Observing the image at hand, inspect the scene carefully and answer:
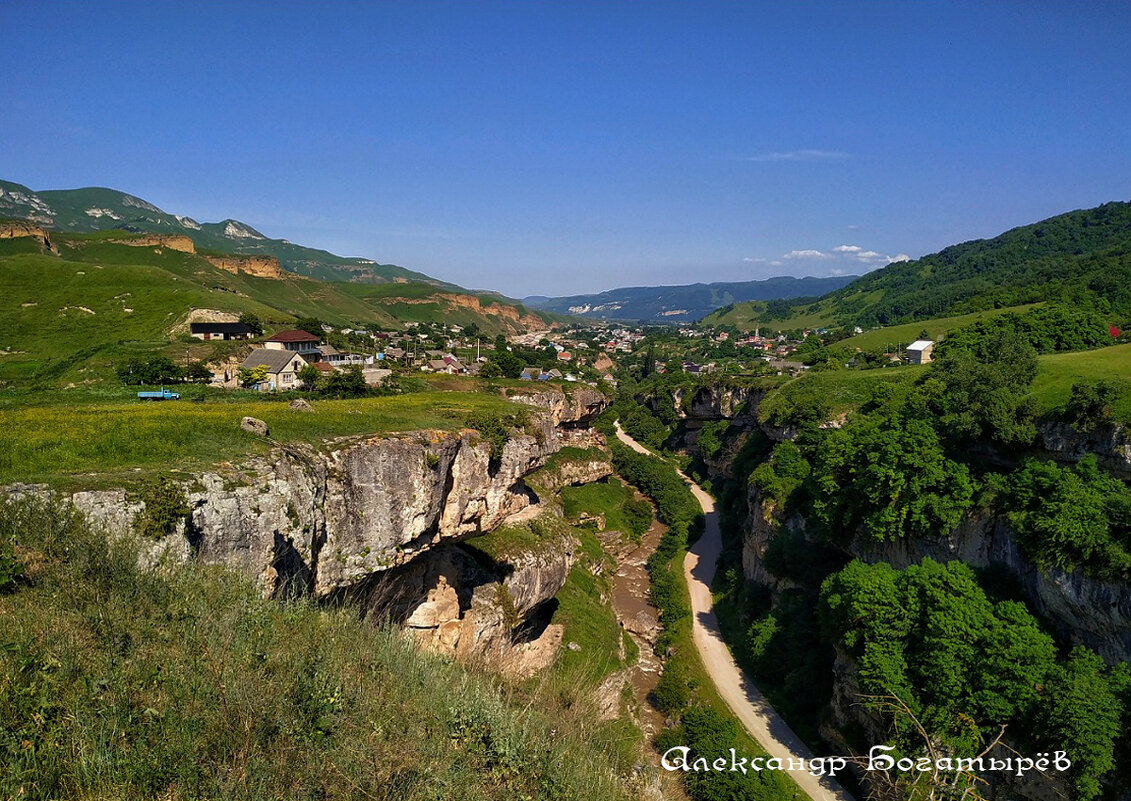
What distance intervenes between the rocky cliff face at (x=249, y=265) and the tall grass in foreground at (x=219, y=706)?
149m

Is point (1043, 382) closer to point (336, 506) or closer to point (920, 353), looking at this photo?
point (920, 353)

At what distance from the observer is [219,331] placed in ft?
193

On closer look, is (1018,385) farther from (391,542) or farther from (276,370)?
(276,370)

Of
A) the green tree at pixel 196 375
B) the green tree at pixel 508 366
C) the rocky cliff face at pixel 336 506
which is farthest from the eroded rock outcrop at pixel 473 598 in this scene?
the green tree at pixel 508 366

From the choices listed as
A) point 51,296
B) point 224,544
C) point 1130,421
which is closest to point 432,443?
point 224,544

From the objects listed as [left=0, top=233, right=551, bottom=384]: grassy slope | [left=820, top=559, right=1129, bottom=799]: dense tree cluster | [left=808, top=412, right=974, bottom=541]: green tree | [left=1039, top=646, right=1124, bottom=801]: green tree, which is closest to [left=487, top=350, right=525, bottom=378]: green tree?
[left=0, top=233, right=551, bottom=384]: grassy slope

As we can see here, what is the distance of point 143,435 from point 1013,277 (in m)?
146

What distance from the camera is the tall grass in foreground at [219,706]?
16.3 feet

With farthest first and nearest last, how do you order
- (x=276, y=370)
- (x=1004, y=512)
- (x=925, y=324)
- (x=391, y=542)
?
(x=925, y=324)
(x=276, y=370)
(x=1004, y=512)
(x=391, y=542)

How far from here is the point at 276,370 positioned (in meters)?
42.1

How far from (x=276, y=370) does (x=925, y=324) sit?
8689 centimetres

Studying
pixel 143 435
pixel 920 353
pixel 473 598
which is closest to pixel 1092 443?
pixel 473 598

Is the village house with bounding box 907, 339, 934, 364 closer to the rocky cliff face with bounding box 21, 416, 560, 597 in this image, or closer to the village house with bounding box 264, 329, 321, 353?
the rocky cliff face with bounding box 21, 416, 560, 597

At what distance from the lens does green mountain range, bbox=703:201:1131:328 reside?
2643 inches
